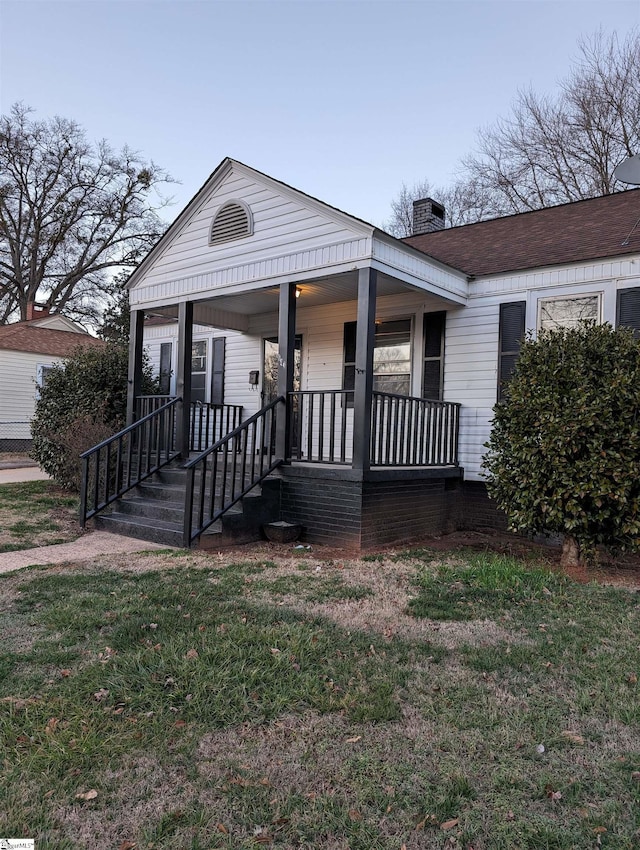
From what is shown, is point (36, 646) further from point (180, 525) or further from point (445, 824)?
point (180, 525)

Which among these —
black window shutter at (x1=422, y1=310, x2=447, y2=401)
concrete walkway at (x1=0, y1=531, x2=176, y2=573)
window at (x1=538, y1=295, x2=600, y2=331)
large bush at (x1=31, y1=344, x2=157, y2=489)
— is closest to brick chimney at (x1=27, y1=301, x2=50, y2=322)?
large bush at (x1=31, y1=344, x2=157, y2=489)

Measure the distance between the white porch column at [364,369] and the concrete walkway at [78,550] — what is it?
2347 millimetres

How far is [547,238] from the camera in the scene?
27.0ft

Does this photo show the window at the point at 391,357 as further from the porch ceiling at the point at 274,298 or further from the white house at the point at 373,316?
the porch ceiling at the point at 274,298

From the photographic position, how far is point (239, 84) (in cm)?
1419

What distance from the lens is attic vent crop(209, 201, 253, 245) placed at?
761 centimetres

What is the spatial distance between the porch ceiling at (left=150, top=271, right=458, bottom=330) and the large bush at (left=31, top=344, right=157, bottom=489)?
154 cm

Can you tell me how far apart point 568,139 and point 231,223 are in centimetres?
1534

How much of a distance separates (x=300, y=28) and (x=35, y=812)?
14.9 metres

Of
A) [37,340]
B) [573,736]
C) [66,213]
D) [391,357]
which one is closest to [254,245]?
[391,357]

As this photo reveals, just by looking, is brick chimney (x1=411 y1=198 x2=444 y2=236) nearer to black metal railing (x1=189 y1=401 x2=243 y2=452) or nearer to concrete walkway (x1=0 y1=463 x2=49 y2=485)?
black metal railing (x1=189 y1=401 x2=243 y2=452)

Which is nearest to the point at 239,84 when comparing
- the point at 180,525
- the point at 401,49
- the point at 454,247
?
the point at 401,49

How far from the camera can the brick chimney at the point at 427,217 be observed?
11.6 meters

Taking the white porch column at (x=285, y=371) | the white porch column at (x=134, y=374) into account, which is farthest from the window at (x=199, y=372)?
the white porch column at (x=285, y=371)
